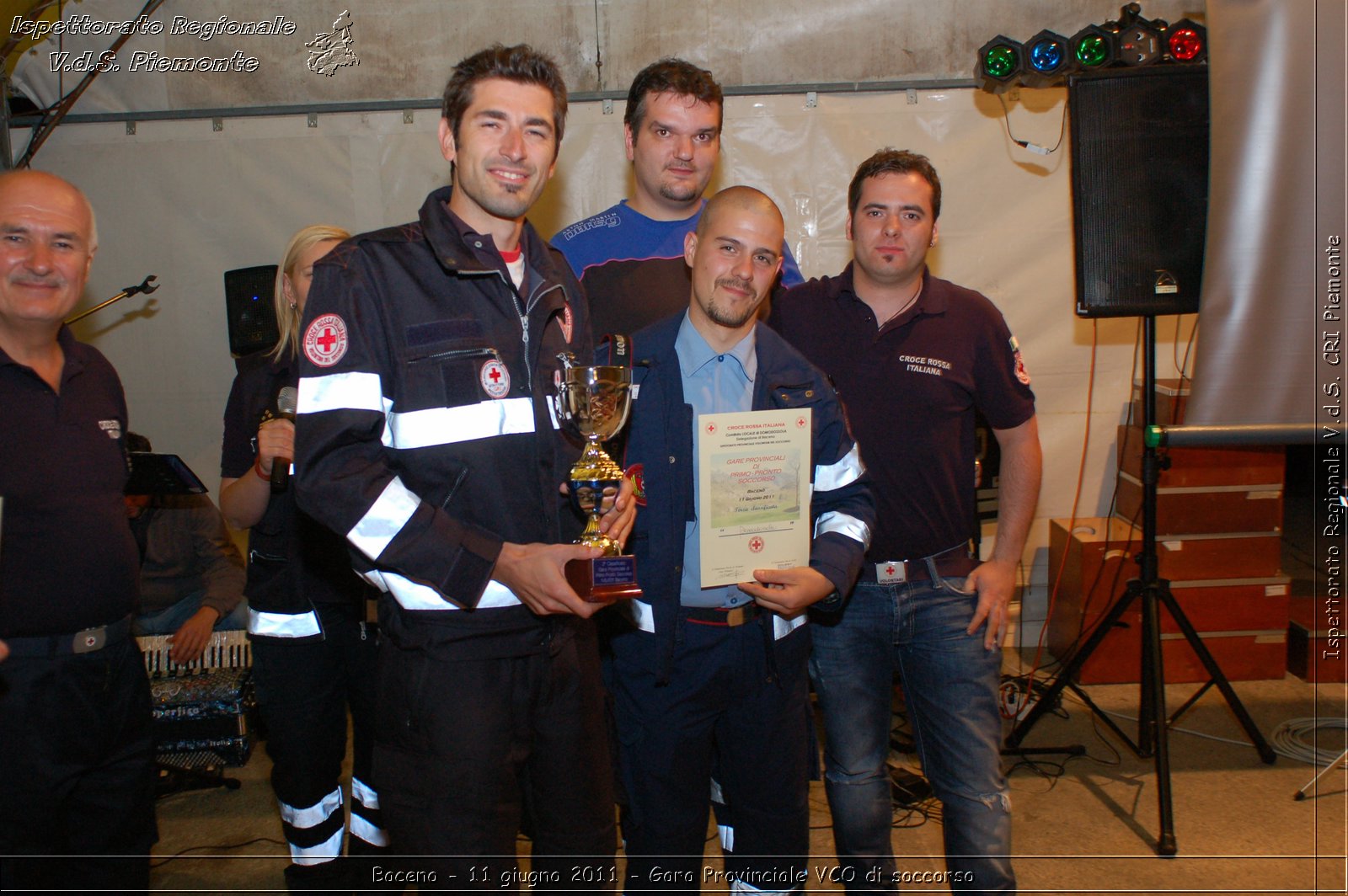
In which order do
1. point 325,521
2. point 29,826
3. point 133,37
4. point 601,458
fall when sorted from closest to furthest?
point 325,521
point 601,458
point 29,826
point 133,37

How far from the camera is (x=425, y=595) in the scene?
176 cm

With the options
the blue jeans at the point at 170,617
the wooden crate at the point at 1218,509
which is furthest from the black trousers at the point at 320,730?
the wooden crate at the point at 1218,509

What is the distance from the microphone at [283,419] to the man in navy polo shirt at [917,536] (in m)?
1.48

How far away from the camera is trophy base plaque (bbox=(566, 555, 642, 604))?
1.77 metres

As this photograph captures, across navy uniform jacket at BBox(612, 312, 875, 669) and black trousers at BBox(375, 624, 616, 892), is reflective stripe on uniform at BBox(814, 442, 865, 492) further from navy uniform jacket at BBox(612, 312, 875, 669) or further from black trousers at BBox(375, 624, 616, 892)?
black trousers at BBox(375, 624, 616, 892)

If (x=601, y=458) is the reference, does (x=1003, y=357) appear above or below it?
above

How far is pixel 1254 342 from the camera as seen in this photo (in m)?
3.22

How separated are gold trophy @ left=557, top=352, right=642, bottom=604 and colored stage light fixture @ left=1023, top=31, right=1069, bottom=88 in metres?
2.99

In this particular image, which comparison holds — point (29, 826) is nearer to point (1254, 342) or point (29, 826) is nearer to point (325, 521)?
point (325, 521)

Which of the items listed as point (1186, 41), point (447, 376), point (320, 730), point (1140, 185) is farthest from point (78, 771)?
point (1186, 41)

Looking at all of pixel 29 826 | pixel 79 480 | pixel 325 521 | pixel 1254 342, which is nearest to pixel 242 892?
pixel 29 826

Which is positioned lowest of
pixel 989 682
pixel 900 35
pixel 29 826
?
pixel 29 826

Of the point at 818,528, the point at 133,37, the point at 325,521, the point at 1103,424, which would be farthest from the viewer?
the point at 1103,424

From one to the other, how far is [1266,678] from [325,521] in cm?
486
